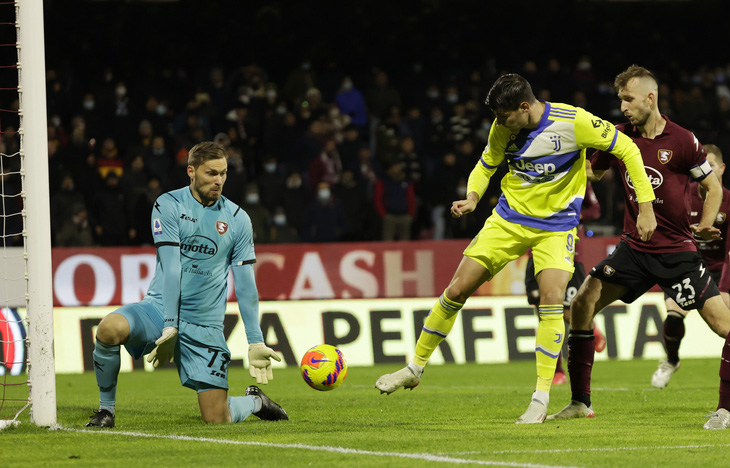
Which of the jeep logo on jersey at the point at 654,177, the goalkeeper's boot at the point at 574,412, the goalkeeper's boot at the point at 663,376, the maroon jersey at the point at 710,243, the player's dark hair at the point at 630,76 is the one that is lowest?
the goalkeeper's boot at the point at 663,376

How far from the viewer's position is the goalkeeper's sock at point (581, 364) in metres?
7.54

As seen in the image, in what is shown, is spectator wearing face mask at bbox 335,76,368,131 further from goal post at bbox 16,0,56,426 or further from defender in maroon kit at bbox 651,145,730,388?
goal post at bbox 16,0,56,426

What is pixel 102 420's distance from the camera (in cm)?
721

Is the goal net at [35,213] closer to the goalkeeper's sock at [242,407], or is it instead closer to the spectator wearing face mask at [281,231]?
the goalkeeper's sock at [242,407]

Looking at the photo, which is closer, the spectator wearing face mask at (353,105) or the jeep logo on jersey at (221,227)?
the jeep logo on jersey at (221,227)

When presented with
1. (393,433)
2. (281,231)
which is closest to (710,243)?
(393,433)

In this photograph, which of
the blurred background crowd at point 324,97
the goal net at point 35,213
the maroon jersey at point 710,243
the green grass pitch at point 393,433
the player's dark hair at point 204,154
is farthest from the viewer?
the blurred background crowd at point 324,97

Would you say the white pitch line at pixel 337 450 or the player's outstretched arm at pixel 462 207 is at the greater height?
the player's outstretched arm at pixel 462 207

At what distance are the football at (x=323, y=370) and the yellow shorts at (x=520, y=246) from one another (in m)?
1.19

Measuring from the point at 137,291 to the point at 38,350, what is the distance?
8.55 meters

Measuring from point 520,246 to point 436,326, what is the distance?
792mm

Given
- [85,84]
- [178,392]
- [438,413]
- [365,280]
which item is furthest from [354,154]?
[438,413]

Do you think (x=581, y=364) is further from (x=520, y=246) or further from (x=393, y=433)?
(x=393, y=433)

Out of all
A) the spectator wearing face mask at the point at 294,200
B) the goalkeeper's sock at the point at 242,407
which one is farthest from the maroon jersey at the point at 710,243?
the spectator wearing face mask at the point at 294,200
